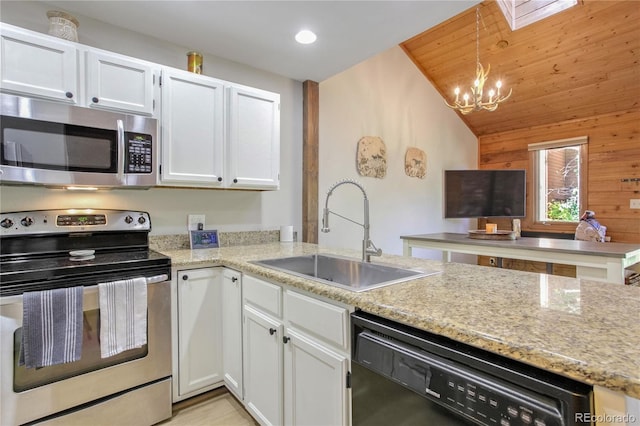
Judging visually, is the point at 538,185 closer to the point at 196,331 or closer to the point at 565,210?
the point at 565,210

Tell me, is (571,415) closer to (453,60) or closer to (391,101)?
(391,101)

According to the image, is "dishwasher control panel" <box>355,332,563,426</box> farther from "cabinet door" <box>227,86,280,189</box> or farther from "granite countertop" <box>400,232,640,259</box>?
"granite countertop" <box>400,232,640,259</box>

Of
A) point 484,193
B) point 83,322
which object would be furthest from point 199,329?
point 484,193

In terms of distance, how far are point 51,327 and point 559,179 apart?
18.4 ft

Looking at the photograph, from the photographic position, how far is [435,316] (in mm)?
889

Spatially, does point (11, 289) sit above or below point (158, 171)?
below

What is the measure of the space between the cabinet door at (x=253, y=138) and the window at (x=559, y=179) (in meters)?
4.08

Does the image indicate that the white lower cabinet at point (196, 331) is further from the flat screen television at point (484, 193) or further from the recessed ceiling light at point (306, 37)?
the flat screen television at point (484, 193)

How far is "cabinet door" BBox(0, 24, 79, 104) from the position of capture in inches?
61.4

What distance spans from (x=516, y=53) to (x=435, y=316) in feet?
13.1

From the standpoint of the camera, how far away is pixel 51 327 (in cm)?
139

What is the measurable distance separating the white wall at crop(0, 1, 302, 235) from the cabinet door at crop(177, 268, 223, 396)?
636mm

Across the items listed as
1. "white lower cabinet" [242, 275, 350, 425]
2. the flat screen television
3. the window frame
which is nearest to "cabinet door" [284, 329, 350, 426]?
"white lower cabinet" [242, 275, 350, 425]

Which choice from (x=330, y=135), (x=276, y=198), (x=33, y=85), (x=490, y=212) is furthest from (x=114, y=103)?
(x=490, y=212)
